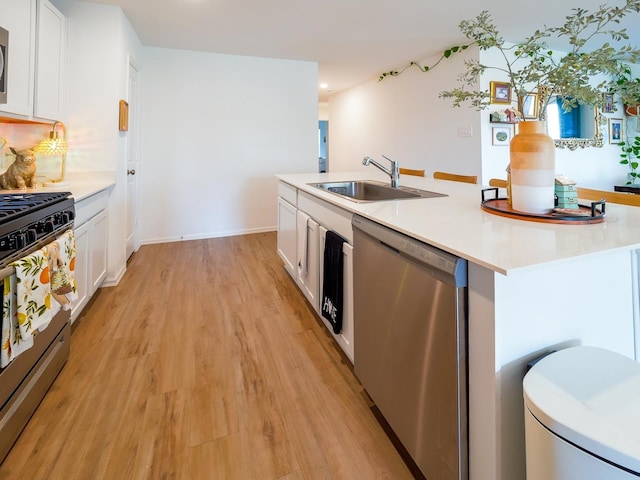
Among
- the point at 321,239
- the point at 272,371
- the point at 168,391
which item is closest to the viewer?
the point at 168,391

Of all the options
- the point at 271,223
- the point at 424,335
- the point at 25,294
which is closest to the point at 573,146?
the point at 271,223

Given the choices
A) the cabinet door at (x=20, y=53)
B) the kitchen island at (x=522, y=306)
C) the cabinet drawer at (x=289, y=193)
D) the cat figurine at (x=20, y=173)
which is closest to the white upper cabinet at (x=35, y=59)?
the cabinet door at (x=20, y=53)

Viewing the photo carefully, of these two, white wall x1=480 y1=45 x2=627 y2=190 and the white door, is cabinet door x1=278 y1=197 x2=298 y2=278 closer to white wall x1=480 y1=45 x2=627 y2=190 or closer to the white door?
the white door

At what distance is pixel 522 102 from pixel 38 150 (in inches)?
123

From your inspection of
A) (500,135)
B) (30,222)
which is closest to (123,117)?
(30,222)

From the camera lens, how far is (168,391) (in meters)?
1.62

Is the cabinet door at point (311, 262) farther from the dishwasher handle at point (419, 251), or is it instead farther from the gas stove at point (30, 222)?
the gas stove at point (30, 222)

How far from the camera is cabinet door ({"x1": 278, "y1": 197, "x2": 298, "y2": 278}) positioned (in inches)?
108

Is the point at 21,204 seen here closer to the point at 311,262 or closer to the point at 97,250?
the point at 97,250

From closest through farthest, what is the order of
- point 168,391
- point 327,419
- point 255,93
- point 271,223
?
point 327,419, point 168,391, point 255,93, point 271,223

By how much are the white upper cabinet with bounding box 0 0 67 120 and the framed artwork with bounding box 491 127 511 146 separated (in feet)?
14.1

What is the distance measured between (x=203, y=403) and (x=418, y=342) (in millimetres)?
1050

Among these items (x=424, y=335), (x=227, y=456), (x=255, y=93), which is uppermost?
(x=255, y=93)

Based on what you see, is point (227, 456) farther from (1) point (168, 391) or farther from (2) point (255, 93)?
(2) point (255, 93)
